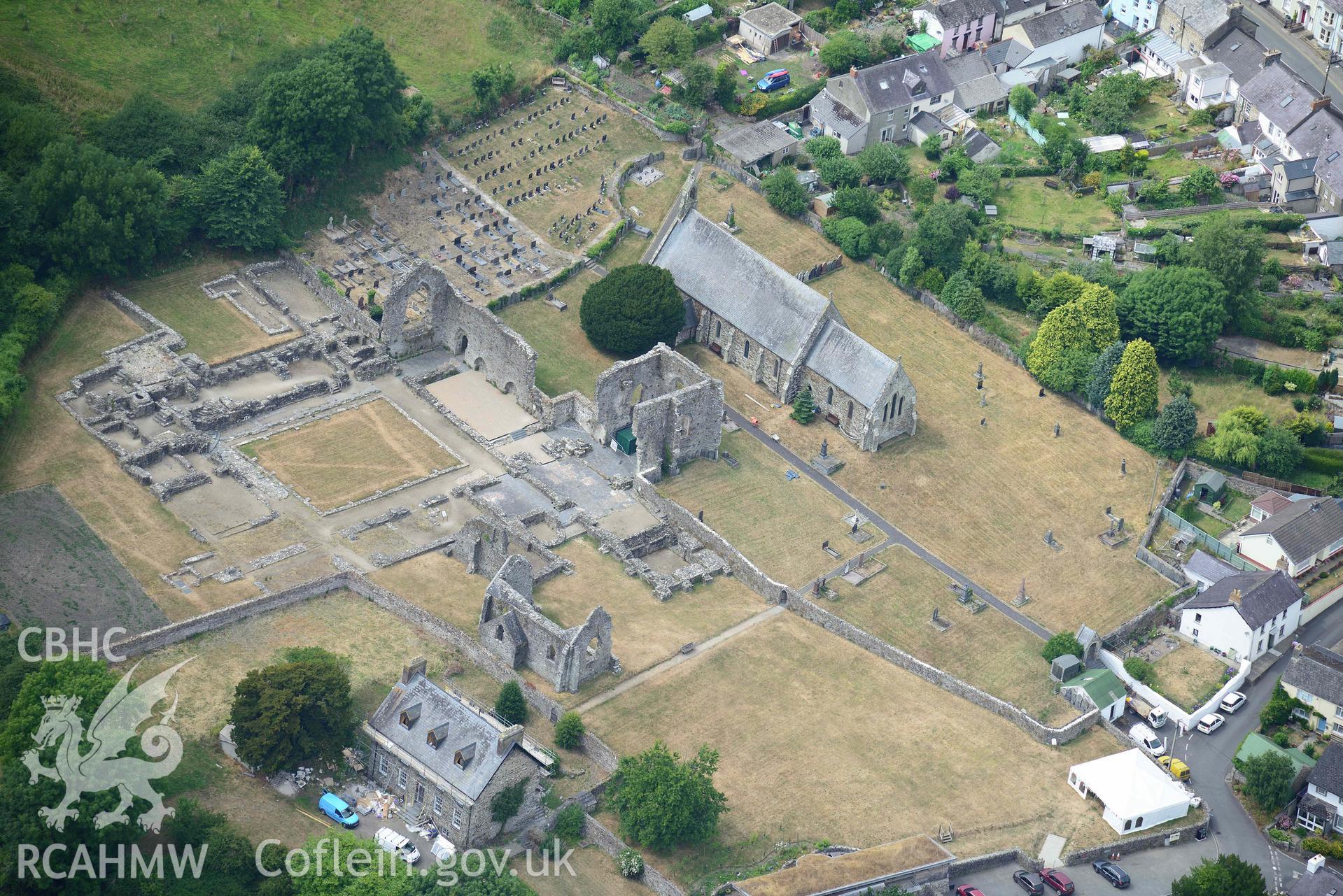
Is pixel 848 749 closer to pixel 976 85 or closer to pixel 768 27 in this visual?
pixel 976 85

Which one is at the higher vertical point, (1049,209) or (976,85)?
(976,85)

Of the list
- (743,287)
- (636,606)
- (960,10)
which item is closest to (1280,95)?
(960,10)

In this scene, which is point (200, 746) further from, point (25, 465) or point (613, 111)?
point (613, 111)

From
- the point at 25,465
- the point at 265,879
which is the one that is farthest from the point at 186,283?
the point at 265,879

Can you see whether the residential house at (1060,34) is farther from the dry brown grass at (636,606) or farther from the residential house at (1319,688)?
the dry brown grass at (636,606)

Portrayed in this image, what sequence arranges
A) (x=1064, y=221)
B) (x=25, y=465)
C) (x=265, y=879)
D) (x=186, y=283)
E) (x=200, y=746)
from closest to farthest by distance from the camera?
1. (x=265, y=879)
2. (x=200, y=746)
3. (x=25, y=465)
4. (x=186, y=283)
5. (x=1064, y=221)

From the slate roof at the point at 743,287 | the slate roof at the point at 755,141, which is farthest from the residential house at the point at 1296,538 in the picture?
the slate roof at the point at 755,141
